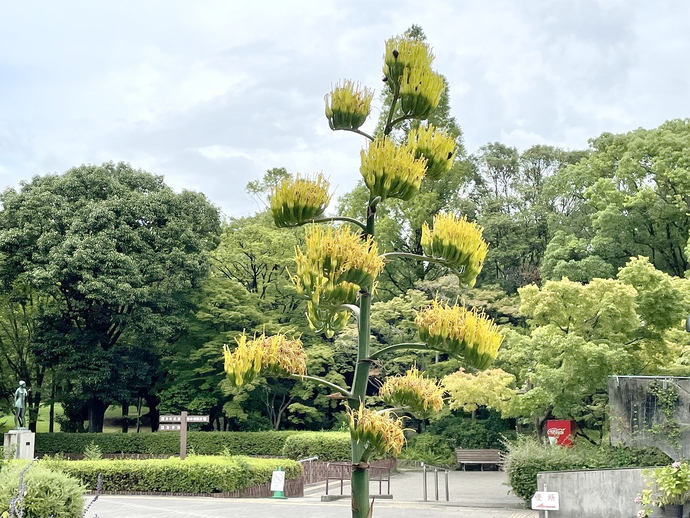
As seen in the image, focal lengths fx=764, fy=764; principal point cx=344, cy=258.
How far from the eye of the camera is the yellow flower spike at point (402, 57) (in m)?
5.16

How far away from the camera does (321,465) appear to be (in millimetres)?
22234

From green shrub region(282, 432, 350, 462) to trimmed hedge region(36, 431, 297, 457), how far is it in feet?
9.07

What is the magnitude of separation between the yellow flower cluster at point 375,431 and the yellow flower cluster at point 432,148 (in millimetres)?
1743

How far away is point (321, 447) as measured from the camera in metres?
25.0

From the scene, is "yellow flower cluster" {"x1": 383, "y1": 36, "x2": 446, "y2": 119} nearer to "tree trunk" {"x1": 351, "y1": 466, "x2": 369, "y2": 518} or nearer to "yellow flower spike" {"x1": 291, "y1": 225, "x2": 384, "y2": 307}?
"yellow flower spike" {"x1": 291, "y1": 225, "x2": 384, "y2": 307}

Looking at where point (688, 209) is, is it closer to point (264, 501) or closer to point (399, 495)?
point (399, 495)

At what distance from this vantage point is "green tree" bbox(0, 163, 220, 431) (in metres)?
27.1

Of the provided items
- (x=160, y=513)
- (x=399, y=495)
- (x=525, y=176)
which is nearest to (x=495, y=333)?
(x=160, y=513)

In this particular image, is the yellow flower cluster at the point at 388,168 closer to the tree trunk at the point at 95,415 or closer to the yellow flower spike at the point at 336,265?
the yellow flower spike at the point at 336,265

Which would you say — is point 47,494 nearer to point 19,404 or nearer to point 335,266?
point 335,266

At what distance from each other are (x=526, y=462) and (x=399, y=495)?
185 inches

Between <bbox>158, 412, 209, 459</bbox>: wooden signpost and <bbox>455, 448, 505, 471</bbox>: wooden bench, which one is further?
<bbox>455, 448, 505, 471</bbox>: wooden bench

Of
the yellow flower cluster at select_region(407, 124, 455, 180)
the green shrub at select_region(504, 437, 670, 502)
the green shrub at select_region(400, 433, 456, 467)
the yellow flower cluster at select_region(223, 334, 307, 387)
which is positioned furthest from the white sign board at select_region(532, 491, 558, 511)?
the green shrub at select_region(400, 433, 456, 467)

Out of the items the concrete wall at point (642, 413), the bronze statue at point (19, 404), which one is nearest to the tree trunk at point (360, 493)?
the concrete wall at point (642, 413)
